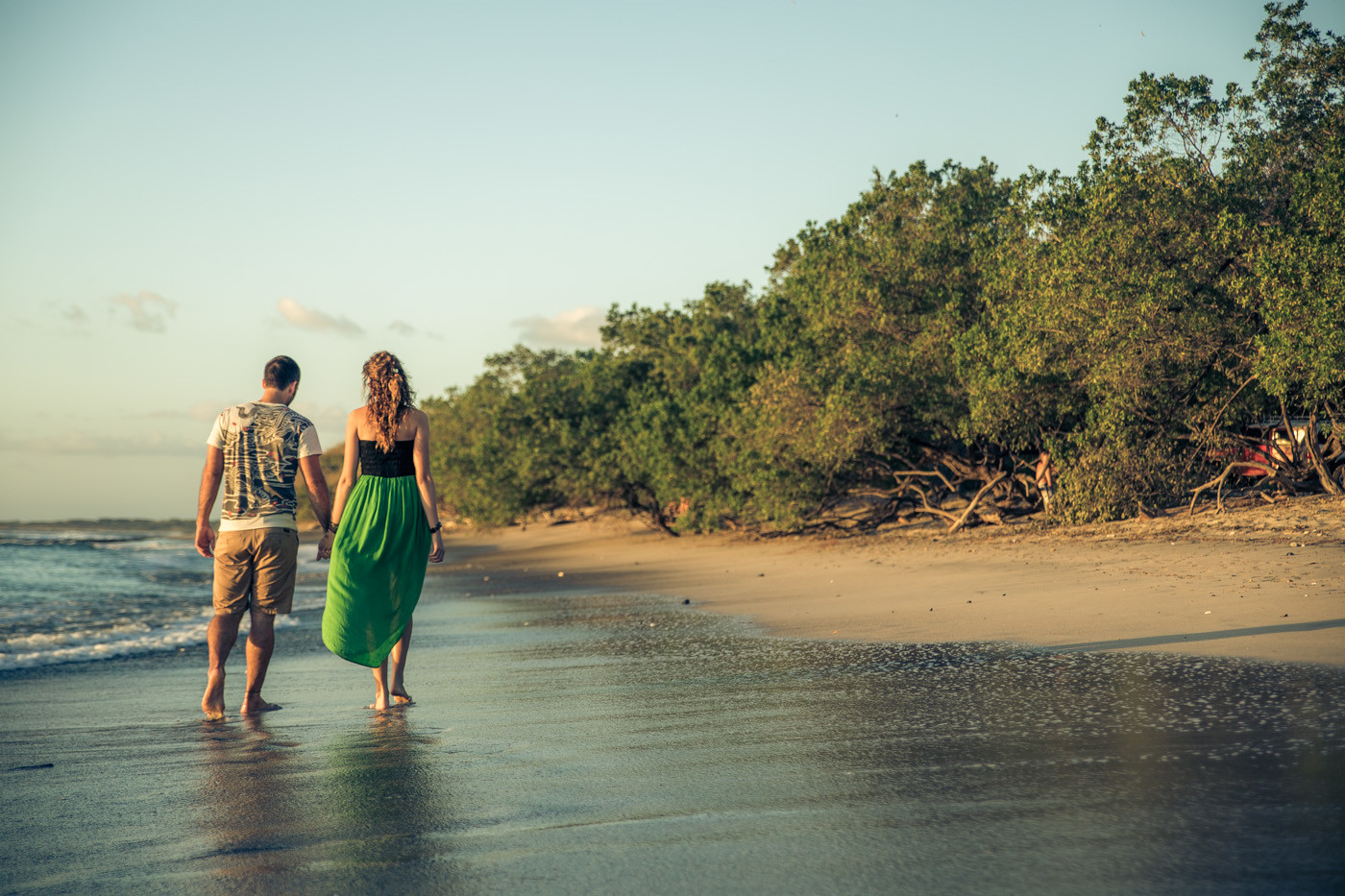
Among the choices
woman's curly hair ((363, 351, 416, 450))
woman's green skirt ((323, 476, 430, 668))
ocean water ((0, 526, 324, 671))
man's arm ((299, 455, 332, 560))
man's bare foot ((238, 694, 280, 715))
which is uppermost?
woman's curly hair ((363, 351, 416, 450))

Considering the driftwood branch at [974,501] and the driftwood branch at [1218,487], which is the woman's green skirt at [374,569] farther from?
the driftwood branch at [974,501]

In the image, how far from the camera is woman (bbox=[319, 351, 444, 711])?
5.25 m

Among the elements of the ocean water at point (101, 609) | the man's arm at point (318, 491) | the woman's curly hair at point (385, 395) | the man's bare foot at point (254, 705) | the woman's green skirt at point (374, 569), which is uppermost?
the woman's curly hair at point (385, 395)

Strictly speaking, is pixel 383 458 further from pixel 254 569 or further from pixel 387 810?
pixel 387 810

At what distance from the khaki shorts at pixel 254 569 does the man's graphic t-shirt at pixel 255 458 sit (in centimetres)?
7

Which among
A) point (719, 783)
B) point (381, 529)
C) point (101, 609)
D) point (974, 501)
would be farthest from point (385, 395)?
point (974, 501)

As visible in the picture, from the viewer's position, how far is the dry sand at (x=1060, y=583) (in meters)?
6.87

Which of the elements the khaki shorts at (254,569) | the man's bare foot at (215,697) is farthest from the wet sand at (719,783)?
the khaki shorts at (254,569)

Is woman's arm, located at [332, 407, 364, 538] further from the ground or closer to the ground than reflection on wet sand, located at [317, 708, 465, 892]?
further from the ground

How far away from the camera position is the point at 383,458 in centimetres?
Answer: 541

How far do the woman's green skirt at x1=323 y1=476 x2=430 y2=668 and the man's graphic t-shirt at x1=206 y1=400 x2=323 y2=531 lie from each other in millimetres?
414

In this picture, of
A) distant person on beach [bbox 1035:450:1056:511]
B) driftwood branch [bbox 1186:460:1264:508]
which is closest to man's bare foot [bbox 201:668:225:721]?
driftwood branch [bbox 1186:460:1264:508]

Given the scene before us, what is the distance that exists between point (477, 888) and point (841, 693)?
9.83 ft

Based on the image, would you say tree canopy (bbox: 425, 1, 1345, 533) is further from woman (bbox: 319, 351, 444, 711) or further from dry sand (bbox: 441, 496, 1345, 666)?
woman (bbox: 319, 351, 444, 711)
